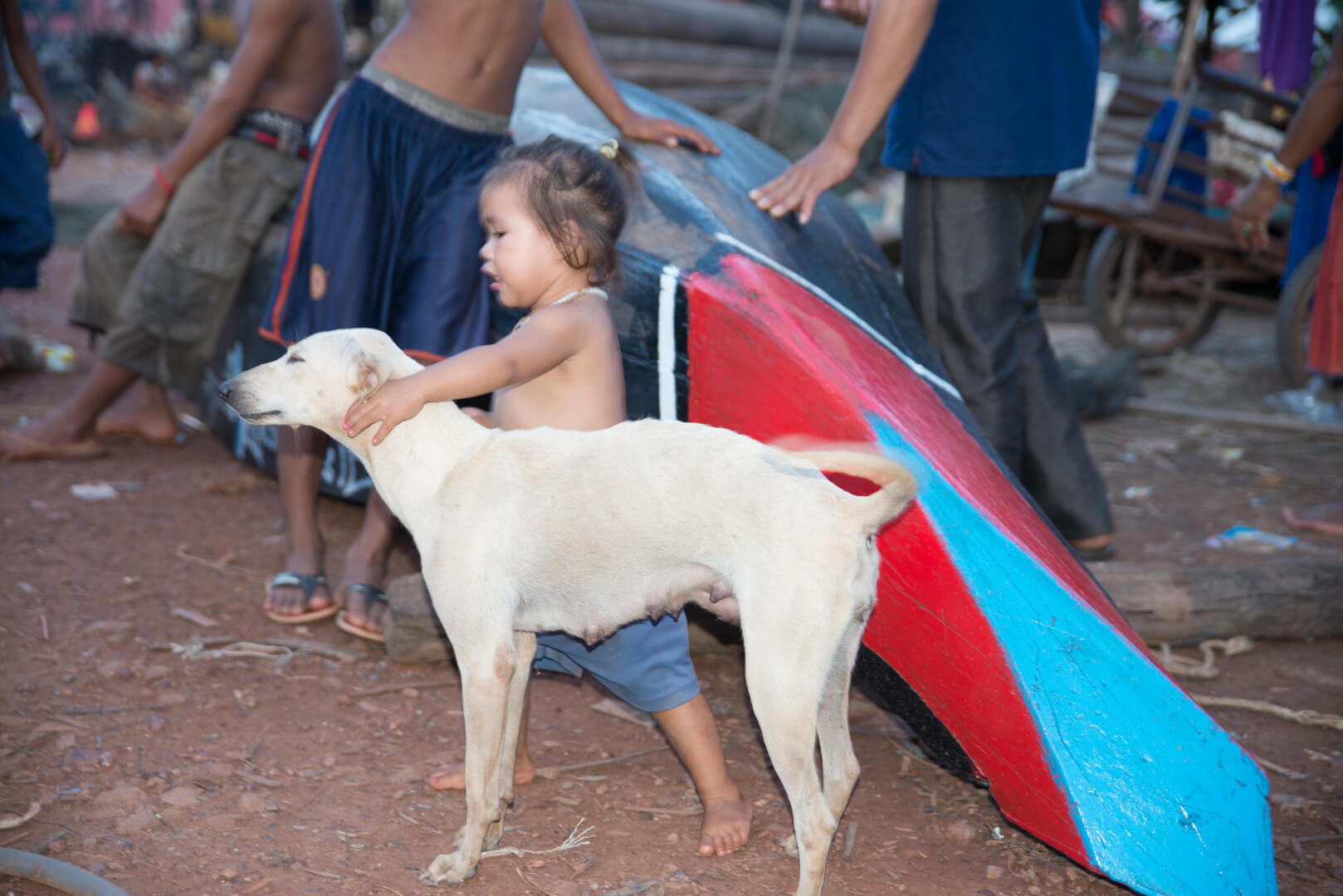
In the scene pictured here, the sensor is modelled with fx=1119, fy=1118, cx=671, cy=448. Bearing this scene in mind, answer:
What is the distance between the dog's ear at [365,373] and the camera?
208 centimetres

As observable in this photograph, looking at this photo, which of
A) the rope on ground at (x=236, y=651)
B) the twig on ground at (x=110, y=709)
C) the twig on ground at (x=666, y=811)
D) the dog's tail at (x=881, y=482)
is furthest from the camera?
the rope on ground at (x=236, y=651)

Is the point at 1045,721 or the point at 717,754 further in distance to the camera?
the point at 717,754

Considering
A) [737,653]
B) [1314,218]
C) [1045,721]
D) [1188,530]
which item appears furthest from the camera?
[1314,218]

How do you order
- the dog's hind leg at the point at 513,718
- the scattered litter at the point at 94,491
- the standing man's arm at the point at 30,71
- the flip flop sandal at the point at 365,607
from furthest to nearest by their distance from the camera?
the standing man's arm at the point at 30,71
the scattered litter at the point at 94,491
the flip flop sandal at the point at 365,607
the dog's hind leg at the point at 513,718

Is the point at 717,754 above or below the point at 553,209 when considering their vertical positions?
below

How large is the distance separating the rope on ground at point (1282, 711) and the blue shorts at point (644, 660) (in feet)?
5.06

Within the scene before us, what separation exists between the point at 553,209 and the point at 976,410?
1.67 m

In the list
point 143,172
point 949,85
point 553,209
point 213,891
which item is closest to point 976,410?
point 949,85

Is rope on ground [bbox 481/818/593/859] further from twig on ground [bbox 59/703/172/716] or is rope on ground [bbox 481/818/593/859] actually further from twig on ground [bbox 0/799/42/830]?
twig on ground [bbox 59/703/172/716]

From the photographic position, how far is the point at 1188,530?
182 inches

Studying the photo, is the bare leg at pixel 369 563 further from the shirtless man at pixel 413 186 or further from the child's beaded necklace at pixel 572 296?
the child's beaded necklace at pixel 572 296

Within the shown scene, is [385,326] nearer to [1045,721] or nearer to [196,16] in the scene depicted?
[1045,721]

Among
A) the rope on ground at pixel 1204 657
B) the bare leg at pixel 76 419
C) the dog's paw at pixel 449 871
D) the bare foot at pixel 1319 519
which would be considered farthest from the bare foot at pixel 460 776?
the bare foot at pixel 1319 519

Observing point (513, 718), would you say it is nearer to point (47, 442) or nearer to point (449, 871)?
point (449, 871)
